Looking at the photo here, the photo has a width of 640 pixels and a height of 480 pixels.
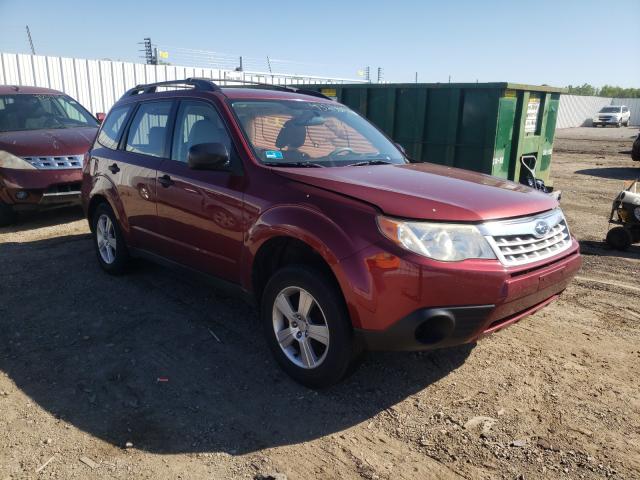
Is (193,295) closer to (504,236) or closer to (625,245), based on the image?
(504,236)

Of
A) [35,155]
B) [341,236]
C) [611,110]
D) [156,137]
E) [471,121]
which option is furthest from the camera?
[611,110]

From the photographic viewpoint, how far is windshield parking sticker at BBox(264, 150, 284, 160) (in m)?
3.72

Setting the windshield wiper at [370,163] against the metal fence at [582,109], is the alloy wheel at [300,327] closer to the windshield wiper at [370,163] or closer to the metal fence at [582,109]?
the windshield wiper at [370,163]

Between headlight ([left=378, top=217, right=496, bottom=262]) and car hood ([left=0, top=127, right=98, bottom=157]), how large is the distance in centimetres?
610

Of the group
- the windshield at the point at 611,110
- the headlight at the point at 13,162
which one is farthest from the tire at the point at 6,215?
the windshield at the point at 611,110

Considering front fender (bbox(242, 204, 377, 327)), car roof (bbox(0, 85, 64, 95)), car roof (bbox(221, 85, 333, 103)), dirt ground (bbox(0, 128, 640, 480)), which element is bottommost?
dirt ground (bbox(0, 128, 640, 480))

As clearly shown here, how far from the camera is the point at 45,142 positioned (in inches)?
304

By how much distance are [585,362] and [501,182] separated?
4.58ft

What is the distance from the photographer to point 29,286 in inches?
203

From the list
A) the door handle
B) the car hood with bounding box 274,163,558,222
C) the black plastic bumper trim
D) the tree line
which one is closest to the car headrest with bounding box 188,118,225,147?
the door handle

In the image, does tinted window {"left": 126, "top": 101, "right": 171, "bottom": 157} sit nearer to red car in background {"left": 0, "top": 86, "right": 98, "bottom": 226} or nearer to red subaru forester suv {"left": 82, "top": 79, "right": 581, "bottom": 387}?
red subaru forester suv {"left": 82, "top": 79, "right": 581, "bottom": 387}

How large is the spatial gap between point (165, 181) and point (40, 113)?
5550 mm

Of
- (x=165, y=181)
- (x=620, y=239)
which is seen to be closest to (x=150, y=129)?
(x=165, y=181)

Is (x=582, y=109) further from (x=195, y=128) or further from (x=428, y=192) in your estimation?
(x=428, y=192)
